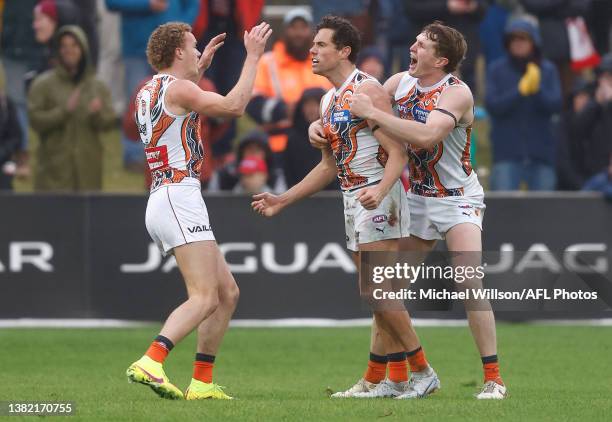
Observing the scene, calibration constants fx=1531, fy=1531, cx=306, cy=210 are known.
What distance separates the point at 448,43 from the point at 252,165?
19.5ft

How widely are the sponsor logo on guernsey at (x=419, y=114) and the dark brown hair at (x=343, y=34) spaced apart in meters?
0.52

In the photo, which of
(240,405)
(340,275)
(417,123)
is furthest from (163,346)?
(340,275)

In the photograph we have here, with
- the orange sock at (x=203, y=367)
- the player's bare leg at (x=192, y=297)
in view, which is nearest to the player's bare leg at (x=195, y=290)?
the player's bare leg at (x=192, y=297)

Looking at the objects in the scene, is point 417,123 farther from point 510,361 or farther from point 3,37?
point 3,37

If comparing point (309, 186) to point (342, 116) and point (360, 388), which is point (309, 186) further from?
point (360, 388)

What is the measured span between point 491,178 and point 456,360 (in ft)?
12.8

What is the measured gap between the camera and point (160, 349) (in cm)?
927

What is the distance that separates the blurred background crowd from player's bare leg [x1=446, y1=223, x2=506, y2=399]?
5.80 m

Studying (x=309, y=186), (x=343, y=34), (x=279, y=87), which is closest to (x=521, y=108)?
(x=279, y=87)

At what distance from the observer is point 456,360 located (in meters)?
12.7

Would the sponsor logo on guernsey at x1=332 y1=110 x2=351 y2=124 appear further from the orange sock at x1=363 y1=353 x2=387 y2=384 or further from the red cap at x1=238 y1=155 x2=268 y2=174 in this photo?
the red cap at x1=238 y1=155 x2=268 y2=174

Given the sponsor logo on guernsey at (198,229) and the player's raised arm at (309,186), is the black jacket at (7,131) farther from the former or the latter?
the sponsor logo on guernsey at (198,229)

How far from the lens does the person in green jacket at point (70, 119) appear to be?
15.6 meters

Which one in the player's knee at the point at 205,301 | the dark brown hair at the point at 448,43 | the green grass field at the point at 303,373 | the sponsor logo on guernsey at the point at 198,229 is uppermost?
the dark brown hair at the point at 448,43
